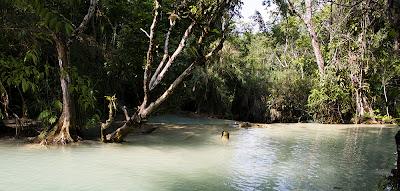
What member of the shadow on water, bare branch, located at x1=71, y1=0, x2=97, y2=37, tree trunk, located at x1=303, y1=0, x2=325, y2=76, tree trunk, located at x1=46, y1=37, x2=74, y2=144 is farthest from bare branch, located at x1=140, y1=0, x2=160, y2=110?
tree trunk, located at x1=303, y1=0, x2=325, y2=76

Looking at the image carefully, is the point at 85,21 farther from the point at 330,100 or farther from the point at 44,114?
the point at 330,100

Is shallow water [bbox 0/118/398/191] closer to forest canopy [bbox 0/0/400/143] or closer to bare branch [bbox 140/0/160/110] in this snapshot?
forest canopy [bbox 0/0/400/143]

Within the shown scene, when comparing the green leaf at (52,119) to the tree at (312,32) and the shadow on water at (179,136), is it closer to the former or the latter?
the shadow on water at (179,136)

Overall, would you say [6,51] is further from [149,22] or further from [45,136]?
[149,22]

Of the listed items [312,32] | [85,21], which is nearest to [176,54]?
[85,21]

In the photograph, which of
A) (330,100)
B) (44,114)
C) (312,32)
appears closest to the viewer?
(44,114)

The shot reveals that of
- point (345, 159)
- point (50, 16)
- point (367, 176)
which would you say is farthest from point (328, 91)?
point (50, 16)

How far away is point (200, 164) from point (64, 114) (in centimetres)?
345

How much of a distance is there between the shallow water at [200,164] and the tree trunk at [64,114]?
1.52ft

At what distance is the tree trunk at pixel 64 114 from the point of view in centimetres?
946

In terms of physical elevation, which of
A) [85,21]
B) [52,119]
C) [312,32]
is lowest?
[52,119]

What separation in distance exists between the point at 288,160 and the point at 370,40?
404 inches

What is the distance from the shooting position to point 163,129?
42.0 ft

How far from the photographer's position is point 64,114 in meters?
9.60
